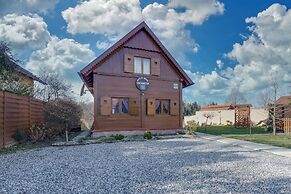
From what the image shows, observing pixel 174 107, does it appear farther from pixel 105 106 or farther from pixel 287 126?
pixel 287 126

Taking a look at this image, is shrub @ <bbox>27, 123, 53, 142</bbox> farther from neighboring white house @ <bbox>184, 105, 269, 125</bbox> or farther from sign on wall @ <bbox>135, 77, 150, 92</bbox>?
neighboring white house @ <bbox>184, 105, 269, 125</bbox>

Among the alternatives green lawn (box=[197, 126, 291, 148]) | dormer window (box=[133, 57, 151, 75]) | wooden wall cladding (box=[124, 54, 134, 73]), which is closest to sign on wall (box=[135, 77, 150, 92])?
dormer window (box=[133, 57, 151, 75])

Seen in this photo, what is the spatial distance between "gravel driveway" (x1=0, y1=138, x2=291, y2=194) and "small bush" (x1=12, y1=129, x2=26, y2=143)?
2.60m

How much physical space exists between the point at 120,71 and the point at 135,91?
60.4 inches

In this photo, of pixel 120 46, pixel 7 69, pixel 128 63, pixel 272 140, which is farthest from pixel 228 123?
pixel 7 69

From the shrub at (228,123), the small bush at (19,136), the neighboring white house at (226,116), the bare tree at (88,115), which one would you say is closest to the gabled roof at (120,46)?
the small bush at (19,136)

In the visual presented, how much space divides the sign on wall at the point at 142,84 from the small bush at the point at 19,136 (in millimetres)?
7015

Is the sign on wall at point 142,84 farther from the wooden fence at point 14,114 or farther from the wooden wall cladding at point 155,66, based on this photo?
the wooden fence at point 14,114

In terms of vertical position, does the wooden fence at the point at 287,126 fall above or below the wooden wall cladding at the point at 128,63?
below

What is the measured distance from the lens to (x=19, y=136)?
11.7 metres

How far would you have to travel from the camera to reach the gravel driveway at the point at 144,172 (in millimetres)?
5012

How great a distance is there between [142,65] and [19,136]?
27.1 feet

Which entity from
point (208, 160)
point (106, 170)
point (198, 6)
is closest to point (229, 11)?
point (198, 6)

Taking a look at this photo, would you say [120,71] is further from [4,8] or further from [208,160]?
[208,160]
